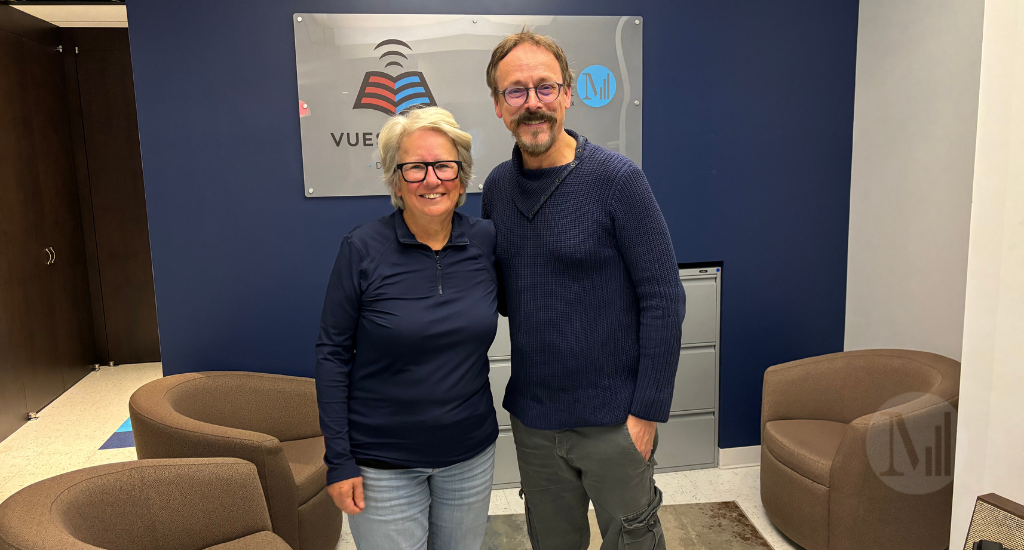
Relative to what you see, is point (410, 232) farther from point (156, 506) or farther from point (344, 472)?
point (156, 506)

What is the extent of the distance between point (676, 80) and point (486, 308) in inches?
82.0

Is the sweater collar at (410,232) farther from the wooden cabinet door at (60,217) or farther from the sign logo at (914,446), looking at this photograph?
the wooden cabinet door at (60,217)

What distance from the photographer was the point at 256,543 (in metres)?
1.87

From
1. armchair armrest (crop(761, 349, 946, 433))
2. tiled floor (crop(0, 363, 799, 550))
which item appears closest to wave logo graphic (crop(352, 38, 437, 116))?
tiled floor (crop(0, 363, 799, 550))

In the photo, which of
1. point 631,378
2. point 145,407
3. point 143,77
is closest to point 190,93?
point 143,77

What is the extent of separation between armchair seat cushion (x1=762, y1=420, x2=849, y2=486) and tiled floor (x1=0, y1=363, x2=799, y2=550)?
382mm

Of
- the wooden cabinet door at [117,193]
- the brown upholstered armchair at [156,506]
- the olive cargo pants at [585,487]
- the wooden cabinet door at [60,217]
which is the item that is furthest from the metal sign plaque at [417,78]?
the wooden cabinet door at [117,193]

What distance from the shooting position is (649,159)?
10.3 ft

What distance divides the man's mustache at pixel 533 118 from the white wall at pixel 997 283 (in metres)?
1.23

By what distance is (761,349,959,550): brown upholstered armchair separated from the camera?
7.70 ft

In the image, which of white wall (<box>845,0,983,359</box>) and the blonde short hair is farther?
white wall (<box>845,0,983,359</box>)

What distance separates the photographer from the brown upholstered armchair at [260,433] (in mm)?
2199

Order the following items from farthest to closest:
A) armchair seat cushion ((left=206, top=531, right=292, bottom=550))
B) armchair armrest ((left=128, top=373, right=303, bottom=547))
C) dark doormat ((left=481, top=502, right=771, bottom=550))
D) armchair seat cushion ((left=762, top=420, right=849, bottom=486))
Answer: dark doormat ((left=481, top=502, right=771, bottom=550)) < armchair seat cushion ((left=762, top=420, right=849, bottom=486)) < armchair armrest ((left=128, top=373, right=303, bottom=547)) < armchair seat cushion ((left=206, top=531, right=292, bottom=550))

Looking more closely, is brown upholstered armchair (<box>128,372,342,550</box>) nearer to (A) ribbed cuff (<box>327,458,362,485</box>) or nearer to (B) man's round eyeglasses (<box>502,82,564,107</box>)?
(A) ribbed cuff (<box>327,458,362,485</box>)
